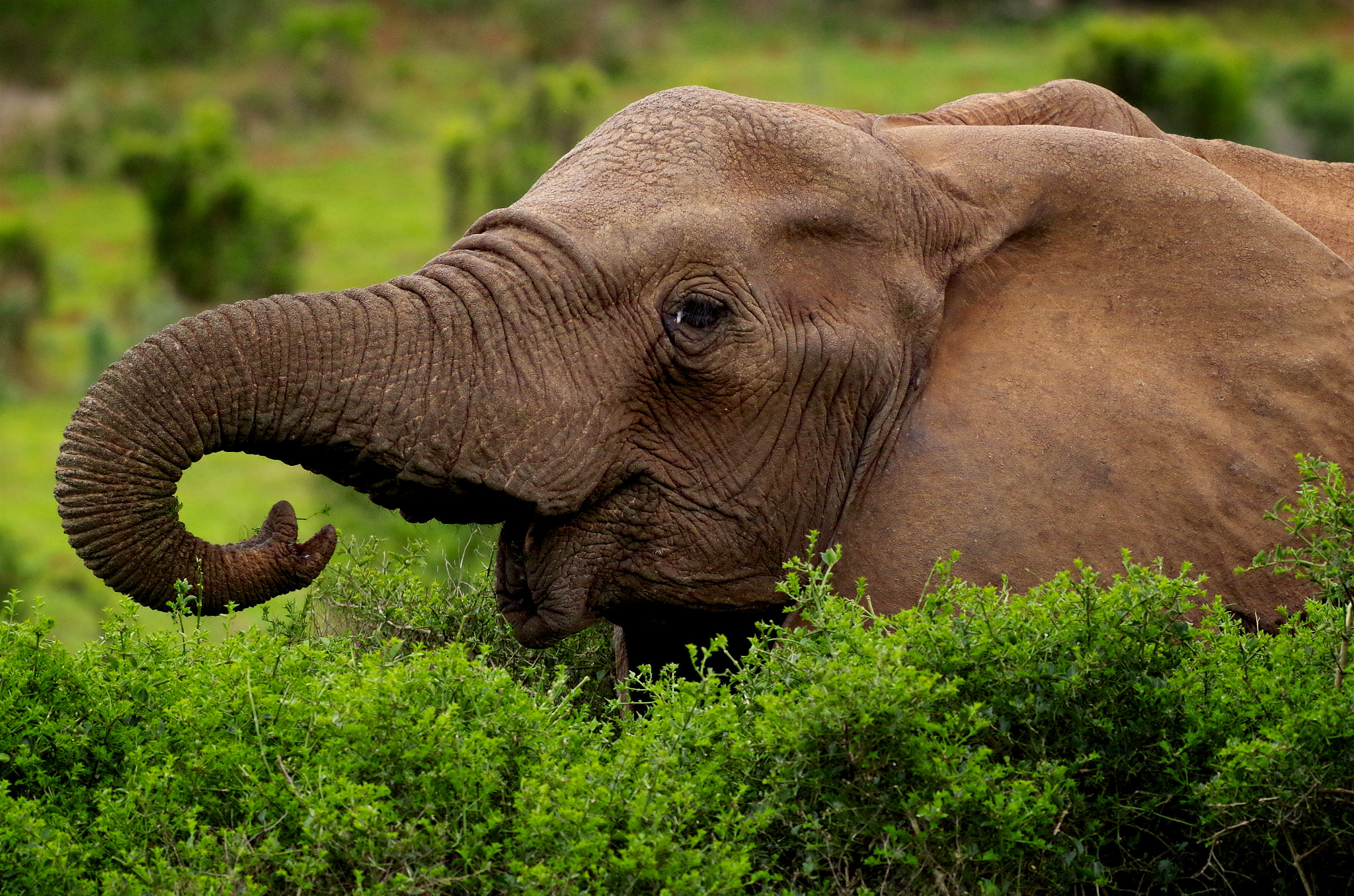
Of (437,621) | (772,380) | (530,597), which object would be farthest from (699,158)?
(437,621)

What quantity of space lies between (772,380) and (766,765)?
1041mm

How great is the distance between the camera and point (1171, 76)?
2383 centimetres

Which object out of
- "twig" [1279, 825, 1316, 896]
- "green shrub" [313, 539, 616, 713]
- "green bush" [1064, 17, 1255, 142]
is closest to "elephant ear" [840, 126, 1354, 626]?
"twig" [1279, 825, 1316, 896]

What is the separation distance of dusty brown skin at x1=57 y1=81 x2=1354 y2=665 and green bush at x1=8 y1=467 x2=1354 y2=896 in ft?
1.41

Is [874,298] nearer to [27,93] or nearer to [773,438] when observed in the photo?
[773,438]

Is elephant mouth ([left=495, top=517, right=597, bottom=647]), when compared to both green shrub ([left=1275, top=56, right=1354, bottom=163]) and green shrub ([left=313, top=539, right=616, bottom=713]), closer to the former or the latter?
green shrub ([left=313, top=539, right=616, bottom=713])

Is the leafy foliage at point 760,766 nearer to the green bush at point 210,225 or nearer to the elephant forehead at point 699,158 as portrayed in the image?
the elephant forehead at point 699,158

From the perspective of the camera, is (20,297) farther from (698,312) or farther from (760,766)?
(760,766)

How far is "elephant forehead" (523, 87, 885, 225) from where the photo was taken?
13.8 feet

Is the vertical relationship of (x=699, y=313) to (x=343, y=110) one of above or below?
above

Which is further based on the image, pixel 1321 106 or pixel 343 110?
pixel 343 110

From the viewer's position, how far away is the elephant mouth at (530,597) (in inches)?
164

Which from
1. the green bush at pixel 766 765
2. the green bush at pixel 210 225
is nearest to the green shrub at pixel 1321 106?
the green bush at pixel 210 225

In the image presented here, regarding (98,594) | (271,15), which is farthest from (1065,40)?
(98,594)
